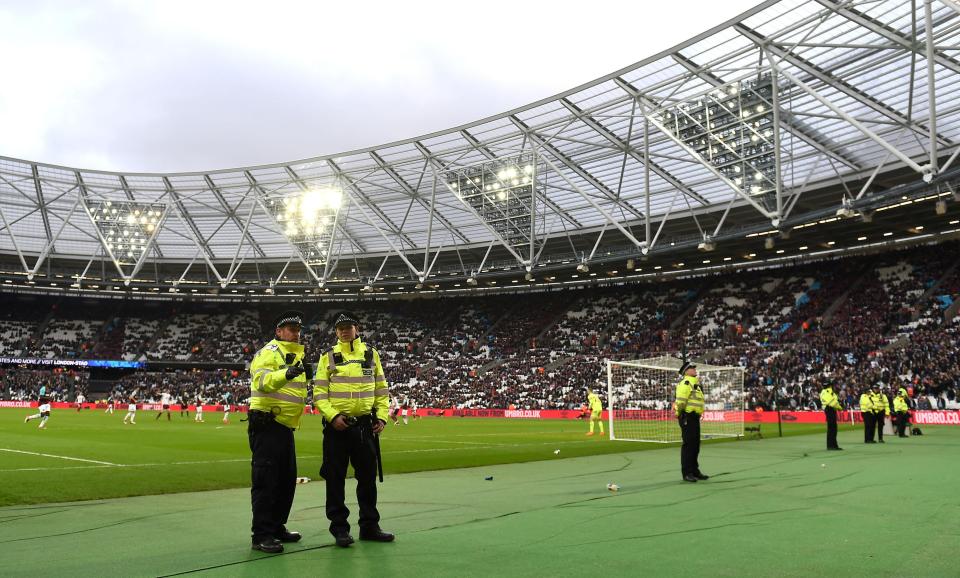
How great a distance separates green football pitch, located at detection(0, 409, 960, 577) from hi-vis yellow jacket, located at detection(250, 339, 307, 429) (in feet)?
3.90

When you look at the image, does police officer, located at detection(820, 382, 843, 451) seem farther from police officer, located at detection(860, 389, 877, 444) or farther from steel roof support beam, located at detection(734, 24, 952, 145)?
steel roof support beam, located at detection(734, 24, 952, 145)

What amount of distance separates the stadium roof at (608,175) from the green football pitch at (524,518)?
16.9 m

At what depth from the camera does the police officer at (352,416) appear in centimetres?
650

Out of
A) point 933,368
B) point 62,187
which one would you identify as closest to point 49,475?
point 933,368

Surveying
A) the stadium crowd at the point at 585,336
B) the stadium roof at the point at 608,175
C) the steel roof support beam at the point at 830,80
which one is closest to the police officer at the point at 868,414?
the stadium roof at the point at 608,175

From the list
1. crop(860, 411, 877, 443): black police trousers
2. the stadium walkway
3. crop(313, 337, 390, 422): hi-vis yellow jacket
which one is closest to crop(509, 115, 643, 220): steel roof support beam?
crop(860, 411, 877, 443): black police trousers

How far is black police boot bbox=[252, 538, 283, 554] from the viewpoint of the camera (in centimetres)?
585

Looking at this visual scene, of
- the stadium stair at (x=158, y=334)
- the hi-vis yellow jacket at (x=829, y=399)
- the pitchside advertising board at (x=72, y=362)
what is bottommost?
the hi-vis yellow jacket at (x=829, y=399)

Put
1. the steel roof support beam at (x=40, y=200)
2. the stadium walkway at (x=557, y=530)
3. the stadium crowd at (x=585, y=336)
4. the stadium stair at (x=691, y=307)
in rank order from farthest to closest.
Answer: the stadium stair at (x=691, y=307)
the steel roof support beam at (x=40, y=200)
the stadium crowd at (x=585, y=336)
the stadium walkway at (x=557, y=530)

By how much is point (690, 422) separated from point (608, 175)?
31914 millimetres

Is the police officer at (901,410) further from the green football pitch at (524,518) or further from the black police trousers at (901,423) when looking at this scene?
the green football pitch at (524,518)

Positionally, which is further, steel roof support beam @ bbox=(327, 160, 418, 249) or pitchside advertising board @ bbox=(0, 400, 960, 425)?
steel roof support beam @ bbox=(327, 160, 418, 249)

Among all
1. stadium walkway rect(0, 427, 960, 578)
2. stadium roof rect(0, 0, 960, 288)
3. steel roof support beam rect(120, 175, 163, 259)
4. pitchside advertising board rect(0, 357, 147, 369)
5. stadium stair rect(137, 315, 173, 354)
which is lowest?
stadium walkway rect(0, 427, 960, 578)

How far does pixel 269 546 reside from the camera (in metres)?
5.86
